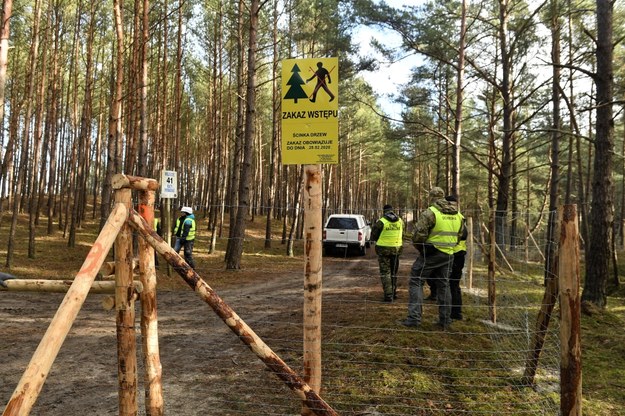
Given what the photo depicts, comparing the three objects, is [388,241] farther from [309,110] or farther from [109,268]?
[109,268]

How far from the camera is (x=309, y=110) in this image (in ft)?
11.4

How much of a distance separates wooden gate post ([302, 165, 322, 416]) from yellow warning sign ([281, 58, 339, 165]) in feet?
0.70

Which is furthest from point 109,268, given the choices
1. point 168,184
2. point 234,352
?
point 168,184

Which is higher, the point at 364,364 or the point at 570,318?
the point at 570,318

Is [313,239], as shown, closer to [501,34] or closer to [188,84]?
[501,34]

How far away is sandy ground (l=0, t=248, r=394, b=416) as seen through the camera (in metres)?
4.26

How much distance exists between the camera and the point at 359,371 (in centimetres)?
481

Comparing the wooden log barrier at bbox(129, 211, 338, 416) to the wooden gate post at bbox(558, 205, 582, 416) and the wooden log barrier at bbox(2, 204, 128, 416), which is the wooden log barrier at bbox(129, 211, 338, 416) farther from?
the wooden gate post at bbox(558, 205, 582, 416)

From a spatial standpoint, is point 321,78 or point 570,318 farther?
point 321,78

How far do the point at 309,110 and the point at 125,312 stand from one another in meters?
2.08

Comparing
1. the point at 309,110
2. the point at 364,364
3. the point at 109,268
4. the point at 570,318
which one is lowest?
the point at 364,364

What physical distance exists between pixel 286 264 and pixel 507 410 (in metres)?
13.4

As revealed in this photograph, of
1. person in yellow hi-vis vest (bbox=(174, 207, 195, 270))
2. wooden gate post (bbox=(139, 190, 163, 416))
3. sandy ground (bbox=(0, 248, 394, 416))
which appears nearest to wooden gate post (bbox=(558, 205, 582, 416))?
sandy ground (bbox=(0, 248, 394, 416))

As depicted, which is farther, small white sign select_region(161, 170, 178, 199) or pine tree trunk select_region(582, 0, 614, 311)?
small white sign select_region(161, 170, 178, 199)
